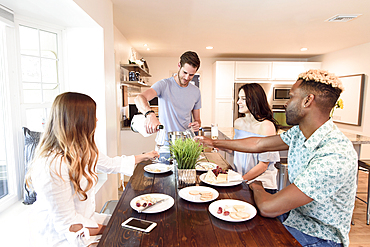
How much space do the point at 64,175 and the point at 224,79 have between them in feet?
17.0

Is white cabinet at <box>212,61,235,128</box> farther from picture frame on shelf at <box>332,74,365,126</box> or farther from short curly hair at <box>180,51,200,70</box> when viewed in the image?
short curly hair at <box>180,51,200,70</box>

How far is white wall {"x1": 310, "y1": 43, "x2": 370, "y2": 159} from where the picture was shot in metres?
4.63

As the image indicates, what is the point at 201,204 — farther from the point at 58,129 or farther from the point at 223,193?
the point at 58,129

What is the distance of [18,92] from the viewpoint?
1.81m

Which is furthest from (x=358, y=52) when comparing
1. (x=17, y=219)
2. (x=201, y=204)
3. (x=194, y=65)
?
(x=17, y=219)

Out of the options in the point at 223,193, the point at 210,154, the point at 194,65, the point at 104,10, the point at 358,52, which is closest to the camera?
the point at 223,193

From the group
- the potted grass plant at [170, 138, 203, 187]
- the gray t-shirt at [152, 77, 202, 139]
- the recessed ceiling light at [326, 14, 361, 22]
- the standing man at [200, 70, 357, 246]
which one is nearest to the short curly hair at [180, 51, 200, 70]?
the gray t-shirt at [152, 77, 202, 139]

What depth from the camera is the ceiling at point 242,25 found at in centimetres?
268

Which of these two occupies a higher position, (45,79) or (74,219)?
(45,79)

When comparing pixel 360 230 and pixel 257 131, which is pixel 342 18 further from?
pixel 360 230

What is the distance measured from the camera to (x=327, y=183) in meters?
1.02

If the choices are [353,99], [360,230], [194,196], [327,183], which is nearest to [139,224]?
[194,196]

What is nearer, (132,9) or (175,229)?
(175,229)

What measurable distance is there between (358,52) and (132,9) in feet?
14.9
